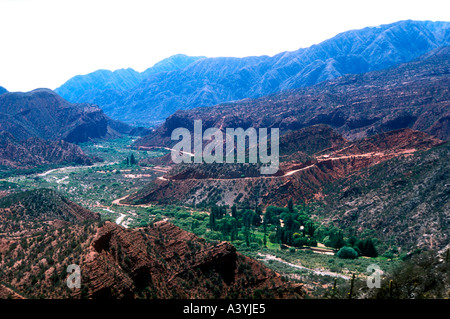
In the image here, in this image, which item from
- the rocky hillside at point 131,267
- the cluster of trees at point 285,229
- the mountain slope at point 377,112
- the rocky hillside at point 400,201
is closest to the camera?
the rocky hillside at point 131,267

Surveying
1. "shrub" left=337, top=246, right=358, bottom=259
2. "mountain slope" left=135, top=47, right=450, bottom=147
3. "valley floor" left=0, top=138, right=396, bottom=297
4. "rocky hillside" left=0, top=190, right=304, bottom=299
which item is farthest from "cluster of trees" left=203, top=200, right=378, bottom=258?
"mountain slope" left=135, top=47, right=450, bottom=147

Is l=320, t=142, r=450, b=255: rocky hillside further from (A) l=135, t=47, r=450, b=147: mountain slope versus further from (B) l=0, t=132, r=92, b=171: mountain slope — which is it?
(B) l=0, t=132, r=92, b=171: mountain slope

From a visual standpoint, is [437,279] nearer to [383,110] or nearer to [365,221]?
[365,221]

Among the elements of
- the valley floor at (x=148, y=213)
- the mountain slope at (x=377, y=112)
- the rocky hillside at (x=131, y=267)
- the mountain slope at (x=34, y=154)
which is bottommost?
the valley floor at (x=148, y=213)

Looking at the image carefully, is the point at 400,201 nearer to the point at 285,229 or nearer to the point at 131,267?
the point at 285,229

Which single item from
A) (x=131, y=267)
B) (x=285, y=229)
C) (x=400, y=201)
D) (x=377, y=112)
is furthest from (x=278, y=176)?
(x=377, y=112)

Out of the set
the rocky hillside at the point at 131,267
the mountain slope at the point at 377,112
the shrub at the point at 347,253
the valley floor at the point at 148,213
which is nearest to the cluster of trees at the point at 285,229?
the shrub at the point at 347,253

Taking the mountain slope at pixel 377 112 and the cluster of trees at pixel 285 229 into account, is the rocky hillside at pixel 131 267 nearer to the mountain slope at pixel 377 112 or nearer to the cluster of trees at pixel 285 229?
the cluster of trees at pixel 285 229
